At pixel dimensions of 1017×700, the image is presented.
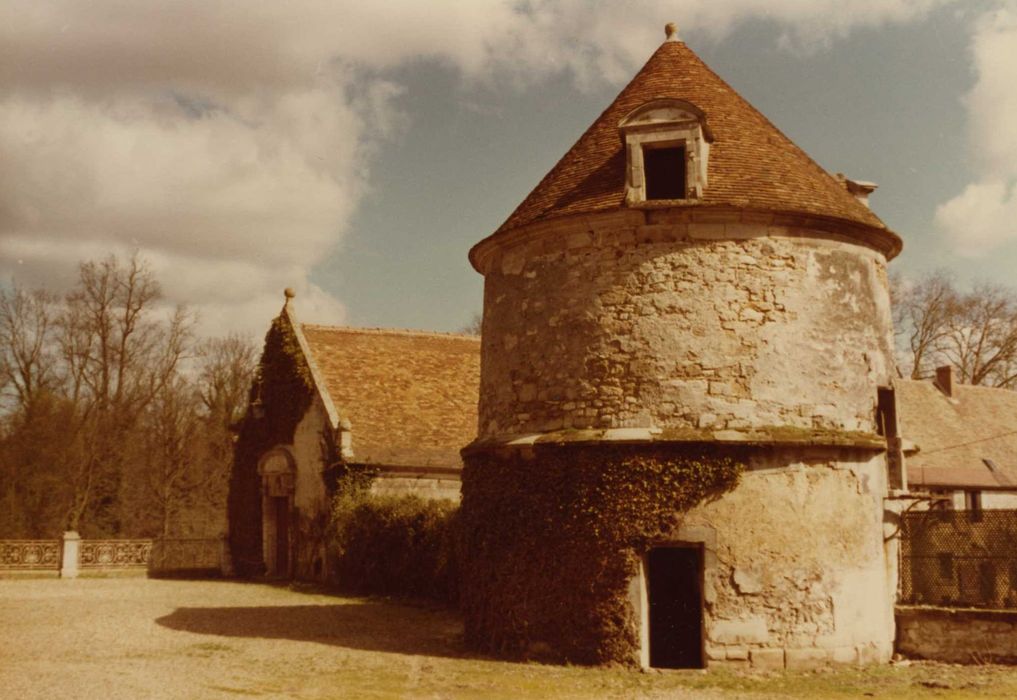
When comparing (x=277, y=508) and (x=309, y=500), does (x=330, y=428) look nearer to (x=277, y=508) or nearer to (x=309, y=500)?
(x=309, y=500)

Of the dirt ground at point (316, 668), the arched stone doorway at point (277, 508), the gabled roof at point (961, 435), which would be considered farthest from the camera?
the gabled roof at point (961, 435)

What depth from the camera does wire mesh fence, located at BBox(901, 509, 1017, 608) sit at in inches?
490

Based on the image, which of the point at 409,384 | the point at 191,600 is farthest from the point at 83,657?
the point at 409,384

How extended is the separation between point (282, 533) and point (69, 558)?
5925 mm

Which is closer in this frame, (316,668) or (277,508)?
(316,668)

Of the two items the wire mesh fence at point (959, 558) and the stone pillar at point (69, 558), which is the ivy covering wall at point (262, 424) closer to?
the stone pillar at point (69, 558)

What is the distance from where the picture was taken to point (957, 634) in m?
12.1

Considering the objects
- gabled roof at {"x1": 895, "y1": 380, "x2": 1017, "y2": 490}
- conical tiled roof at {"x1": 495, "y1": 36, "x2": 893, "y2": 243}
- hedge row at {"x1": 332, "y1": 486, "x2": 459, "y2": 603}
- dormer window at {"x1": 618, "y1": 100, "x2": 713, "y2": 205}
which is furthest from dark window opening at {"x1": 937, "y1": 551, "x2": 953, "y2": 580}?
gabled roof at {"x1": 895, "y1": 380, "x2": 1017, "y2": 490}

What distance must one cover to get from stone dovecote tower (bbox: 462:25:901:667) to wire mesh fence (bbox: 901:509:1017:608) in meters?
0.79

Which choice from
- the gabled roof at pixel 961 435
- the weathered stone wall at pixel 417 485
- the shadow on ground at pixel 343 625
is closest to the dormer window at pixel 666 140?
the shadow on ground at pixel 343 625

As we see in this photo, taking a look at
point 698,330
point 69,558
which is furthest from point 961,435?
point 69,558

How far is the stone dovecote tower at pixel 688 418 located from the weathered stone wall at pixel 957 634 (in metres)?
0.35

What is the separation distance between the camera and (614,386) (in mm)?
12141

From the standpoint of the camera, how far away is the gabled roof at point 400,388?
23.7m
